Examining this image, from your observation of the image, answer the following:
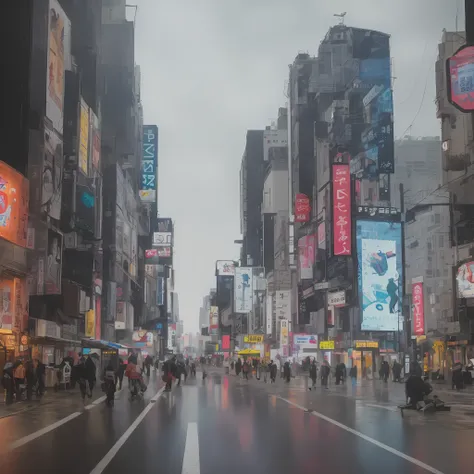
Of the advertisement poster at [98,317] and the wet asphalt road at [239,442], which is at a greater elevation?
the advertisement poster at [98,317]

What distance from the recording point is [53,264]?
46750 millimetres

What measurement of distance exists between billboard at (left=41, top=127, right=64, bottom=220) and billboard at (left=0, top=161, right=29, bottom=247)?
435 centimetres

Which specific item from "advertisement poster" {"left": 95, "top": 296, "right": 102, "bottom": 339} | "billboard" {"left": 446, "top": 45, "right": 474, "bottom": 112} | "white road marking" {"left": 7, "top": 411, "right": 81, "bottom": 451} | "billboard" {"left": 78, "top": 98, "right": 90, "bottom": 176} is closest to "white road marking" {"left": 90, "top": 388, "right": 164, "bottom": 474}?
"white road marking" {"left": 7, "top": 411, "right": 81, "bottom": 451}

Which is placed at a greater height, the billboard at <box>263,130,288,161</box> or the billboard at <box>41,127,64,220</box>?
the billboard at <box>263,130,288,161</box>

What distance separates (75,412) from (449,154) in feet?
146

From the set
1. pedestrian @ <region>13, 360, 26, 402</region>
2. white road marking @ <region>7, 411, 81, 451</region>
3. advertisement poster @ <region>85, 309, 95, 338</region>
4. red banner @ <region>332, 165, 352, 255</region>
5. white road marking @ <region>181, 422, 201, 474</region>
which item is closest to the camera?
white road marking @ <region>181, 422, 201, 474</region>

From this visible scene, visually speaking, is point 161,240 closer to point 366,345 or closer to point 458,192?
point 366,345

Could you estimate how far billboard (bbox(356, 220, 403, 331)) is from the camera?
247 feet

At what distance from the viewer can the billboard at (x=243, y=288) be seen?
520 feet

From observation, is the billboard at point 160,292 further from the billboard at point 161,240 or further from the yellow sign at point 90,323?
the yellow sign at point 90,323

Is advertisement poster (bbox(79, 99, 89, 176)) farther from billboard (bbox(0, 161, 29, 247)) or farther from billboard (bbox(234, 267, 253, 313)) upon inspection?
billboard (bbox(234, 267, 253, 313))

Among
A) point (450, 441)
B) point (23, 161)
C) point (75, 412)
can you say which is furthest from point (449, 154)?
point (450, 441)

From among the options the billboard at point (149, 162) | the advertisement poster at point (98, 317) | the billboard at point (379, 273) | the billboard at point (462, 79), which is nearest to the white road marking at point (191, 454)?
the billboard at point (462, 79)

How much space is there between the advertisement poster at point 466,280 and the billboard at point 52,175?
2823 cm
